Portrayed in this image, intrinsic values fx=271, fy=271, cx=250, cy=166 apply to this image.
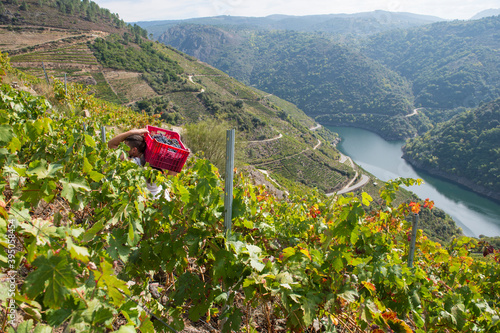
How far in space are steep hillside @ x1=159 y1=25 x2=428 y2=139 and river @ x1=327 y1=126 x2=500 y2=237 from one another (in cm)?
914

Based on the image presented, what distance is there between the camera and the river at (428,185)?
1499 inches

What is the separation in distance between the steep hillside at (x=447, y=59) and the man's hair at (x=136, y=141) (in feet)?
355

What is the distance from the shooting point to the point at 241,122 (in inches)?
1473

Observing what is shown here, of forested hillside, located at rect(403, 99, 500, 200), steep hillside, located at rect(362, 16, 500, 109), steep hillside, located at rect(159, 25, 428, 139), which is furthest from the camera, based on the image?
steep hillside, located at rect(362, 16, 500, 109)

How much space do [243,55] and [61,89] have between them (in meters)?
167

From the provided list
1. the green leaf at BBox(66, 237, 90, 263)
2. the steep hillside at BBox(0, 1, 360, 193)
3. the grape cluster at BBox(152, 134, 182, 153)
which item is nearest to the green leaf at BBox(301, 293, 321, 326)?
the green leaf at BBox(66, 237, 90, 263)

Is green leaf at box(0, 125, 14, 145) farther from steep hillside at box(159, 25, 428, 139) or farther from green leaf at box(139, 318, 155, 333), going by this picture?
steep hillside at box(159, 25, 428, 139)

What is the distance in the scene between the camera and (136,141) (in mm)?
2607

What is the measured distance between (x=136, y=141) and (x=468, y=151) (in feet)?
220

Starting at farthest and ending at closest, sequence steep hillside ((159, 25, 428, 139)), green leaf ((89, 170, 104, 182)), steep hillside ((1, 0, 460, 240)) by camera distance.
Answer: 1. steep hillside ((159, 25, 428, 139))
2. steep hillside ((1, 0, 460, 240))
3. green leaf ((89, 170, 104, 182))

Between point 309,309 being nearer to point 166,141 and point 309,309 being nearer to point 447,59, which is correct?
point 166,141

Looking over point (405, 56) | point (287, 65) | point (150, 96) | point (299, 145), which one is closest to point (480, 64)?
point (405, 56)

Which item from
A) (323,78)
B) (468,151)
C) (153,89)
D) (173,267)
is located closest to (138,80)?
(153,89)

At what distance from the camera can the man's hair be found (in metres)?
2.59
